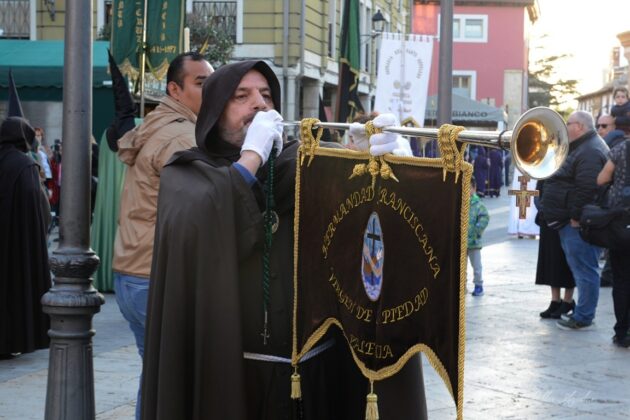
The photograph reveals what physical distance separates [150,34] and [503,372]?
18.2 feet

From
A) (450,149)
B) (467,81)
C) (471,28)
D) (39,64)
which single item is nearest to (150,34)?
(450,149)

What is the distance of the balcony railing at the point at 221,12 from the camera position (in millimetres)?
27938

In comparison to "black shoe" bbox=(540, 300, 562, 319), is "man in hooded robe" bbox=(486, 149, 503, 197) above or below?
above

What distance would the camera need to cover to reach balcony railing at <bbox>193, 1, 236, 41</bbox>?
91.7 feet

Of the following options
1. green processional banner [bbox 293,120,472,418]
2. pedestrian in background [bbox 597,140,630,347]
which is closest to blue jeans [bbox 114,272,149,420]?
green processional banner [bbox 293,120,472,418]

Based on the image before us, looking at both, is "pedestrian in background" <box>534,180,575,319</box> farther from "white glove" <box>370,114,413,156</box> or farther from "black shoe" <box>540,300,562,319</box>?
"white glove" <box>370,114,413,156</box>

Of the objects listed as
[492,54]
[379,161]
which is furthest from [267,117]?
[492,54]

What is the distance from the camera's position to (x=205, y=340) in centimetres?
376

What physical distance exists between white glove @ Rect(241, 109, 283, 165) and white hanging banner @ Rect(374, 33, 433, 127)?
9299 millimetres

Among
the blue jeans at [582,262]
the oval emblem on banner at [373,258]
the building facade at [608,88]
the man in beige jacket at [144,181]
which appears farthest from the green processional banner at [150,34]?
the building facade at [608,88]

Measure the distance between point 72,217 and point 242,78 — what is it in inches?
56.1

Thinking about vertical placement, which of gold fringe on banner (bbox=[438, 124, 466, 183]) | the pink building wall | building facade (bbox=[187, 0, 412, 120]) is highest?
the pink building wall

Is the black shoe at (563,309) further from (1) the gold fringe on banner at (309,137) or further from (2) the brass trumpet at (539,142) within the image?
A: (2) the brass trumpet at (539,142)

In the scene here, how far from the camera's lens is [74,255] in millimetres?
5102
